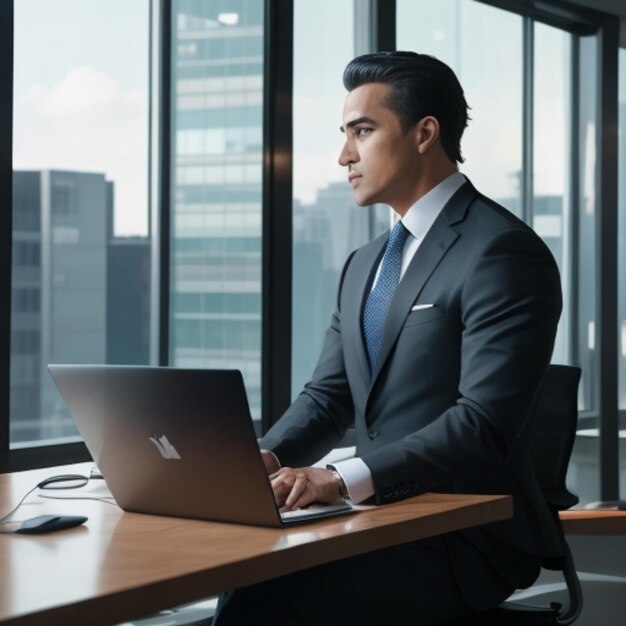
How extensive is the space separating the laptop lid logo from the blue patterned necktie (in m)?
0.59

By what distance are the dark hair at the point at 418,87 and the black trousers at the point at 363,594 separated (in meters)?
0.80

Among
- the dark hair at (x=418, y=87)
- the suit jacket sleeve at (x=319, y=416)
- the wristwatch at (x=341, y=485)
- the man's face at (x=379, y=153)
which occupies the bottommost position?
the wristwatch at (x=341, y=485)

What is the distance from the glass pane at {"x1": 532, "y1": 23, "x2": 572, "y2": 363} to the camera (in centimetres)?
593

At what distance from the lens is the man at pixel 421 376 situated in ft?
6.01

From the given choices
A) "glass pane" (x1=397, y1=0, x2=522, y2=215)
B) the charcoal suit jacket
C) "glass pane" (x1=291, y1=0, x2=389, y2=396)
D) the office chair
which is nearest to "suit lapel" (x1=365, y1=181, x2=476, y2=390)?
the charcoal suit jacket

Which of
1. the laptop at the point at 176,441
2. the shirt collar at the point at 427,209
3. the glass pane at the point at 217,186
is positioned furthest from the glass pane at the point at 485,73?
the laptop at the point at 176,441

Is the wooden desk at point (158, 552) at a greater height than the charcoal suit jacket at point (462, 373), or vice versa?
the charcoal suit jacket at point (462, 373)

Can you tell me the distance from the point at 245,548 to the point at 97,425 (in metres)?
0.41

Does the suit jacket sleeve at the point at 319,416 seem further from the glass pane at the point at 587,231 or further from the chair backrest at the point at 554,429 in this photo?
the glass pane at the point at 587,231

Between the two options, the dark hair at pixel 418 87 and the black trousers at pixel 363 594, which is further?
the dark hair at pixel 418 87

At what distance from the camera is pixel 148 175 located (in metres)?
3.93

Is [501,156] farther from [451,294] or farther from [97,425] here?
[97,425]

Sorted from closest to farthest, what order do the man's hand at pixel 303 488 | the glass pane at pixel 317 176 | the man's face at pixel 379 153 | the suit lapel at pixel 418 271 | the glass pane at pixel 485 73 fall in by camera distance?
the man's hand at pixel 303 488
the suit lapel at pixel 418 271
the man's face at pixel 379 153
the glass pane at pixel 317 176
the glass pane at pixel 485 73

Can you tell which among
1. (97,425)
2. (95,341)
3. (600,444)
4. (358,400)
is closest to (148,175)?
(95,341)
